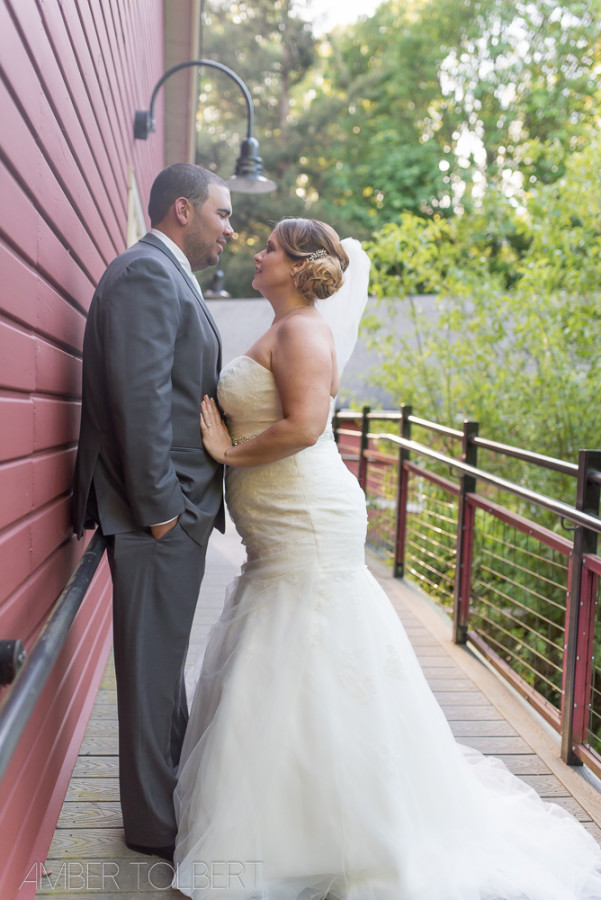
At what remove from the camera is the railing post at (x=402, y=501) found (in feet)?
19.6

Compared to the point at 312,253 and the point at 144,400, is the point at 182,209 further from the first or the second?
the point at 144,400

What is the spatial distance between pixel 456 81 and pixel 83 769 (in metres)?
25.8

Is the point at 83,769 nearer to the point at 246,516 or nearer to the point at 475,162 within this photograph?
the point at 246,516

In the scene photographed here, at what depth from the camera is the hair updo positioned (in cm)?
250

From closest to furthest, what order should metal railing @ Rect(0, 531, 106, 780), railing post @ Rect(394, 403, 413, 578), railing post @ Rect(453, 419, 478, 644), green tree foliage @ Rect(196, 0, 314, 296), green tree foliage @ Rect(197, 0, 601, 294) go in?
metal railing @ Rect(0, 531, 106, 780) < railing post @ Rect(453, 419, 478, 644) < railing post @ Rect(394, 403, 413, 578) < green tree foliage @ Rect(197, 0, 601, 294) < green tree foliage @ Rect(196, 0, 314, 296)

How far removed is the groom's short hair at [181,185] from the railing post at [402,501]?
3.61m

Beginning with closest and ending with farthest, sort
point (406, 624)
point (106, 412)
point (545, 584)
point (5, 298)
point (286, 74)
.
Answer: point (5, 298) → point (106, 412) → point (406, 624) → point (545, 584) → point (286, 74)

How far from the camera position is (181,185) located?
2.50 metres

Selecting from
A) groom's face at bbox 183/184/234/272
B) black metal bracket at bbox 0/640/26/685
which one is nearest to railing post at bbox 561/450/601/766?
groom's face at bbox 183/184/234/272

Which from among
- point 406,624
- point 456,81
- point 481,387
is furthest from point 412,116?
point 406,624

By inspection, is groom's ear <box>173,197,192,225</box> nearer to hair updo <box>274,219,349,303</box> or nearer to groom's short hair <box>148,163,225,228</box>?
groom's short hair <box>148,163,225,228</box>

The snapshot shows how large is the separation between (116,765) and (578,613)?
170cm

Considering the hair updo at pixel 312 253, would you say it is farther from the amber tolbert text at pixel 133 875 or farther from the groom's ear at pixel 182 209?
the amber tolbert text at pixel 133 875

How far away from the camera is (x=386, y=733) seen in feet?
7.64
